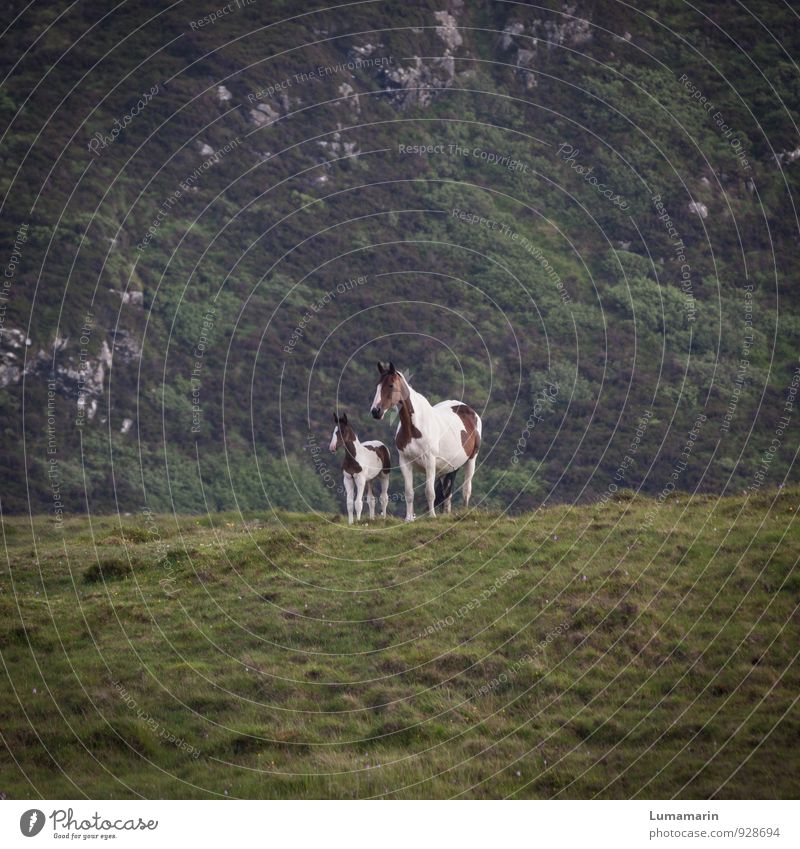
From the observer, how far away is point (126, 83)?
13062cm

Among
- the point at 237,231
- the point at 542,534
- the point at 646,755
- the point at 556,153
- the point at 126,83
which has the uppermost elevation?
the point at 126,83

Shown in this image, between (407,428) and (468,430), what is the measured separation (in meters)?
3.29

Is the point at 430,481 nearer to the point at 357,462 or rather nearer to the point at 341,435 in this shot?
the point at 357,462

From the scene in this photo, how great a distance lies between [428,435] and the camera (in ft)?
83.5

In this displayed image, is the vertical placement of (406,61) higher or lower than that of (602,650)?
higher

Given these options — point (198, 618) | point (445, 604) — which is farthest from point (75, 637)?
point (445, 604)

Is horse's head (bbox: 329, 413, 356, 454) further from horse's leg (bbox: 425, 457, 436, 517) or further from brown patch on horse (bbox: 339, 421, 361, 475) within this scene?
horse's leg (bbox: 425, 457, 436, 517)

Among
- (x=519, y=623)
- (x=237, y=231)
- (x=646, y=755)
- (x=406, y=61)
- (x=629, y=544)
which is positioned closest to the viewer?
(x=646, y=755)

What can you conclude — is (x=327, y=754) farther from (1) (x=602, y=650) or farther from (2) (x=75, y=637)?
(2) (x=75, y=637)

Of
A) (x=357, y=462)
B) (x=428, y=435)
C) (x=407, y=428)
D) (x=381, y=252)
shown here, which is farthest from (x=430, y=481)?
(x=381, y=252)

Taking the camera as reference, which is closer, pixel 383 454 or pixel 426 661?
pixel 426 661

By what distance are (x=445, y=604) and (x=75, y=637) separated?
6843 millimetres

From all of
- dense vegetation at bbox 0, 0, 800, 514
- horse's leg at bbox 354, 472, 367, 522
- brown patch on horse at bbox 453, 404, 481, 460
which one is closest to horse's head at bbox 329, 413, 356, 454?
horse's leg at bbox 354, 472, 367, 522

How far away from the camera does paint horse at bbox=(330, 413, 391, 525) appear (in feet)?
90.3
